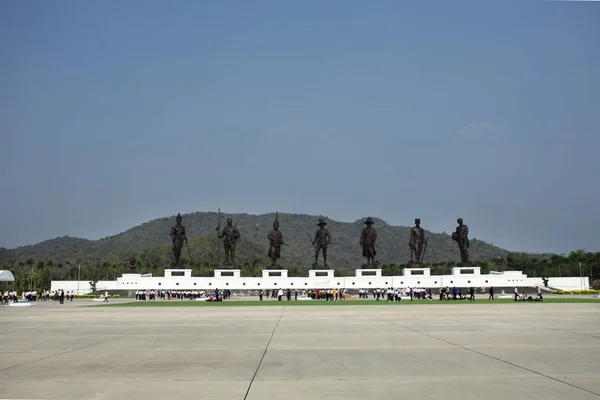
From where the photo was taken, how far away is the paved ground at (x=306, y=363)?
8.74m

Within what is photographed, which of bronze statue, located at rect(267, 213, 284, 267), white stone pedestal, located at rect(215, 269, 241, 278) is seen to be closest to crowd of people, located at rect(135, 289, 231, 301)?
white stone pedestal, located at rect(215, 269, 241, 278)

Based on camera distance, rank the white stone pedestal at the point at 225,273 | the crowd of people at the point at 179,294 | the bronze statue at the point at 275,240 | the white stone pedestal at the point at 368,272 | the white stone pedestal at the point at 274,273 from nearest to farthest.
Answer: the crowd of people at the point at 179,294
the bronze statue at the point at 275,240
the white stone pedestal at the point at 368,272
the white stone pedestal at the point at 274,273
the white stone pedestal at the point at 225,273

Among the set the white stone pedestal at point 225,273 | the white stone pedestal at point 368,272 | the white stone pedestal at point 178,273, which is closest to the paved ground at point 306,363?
the white stone pedestal at point 368,272

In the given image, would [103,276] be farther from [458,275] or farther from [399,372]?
[399,372]

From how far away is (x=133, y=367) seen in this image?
11320 mm

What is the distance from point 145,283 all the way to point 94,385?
2530 inches

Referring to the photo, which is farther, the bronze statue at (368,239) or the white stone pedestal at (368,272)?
the white stone pedestal at (368,272)

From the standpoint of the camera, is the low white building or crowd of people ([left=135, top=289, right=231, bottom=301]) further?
the low white building

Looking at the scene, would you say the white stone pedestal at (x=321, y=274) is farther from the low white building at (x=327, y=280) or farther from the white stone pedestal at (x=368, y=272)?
the white stone pedestal at (x=368, y=272)

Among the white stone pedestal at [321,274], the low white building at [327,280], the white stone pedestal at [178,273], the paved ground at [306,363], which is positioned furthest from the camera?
the white stone pedestal at [178,273]

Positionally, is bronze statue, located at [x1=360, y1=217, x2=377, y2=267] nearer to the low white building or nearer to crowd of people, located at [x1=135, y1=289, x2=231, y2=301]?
the low white building

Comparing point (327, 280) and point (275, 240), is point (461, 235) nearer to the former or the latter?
point (327, 280)

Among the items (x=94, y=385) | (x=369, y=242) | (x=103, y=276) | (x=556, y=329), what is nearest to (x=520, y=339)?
(x=556, y=329)

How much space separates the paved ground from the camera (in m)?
8.74
